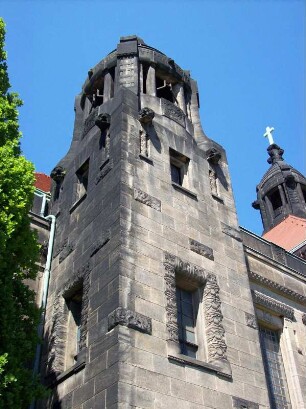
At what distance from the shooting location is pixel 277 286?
17.8 m

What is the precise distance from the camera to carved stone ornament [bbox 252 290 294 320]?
16.7 meters

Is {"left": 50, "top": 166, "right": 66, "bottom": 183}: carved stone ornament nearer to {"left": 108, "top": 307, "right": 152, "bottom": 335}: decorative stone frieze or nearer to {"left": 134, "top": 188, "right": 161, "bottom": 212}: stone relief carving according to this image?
{"left": 134, "top": 188, "right": 161, "bottom": 212}: stone relief carving

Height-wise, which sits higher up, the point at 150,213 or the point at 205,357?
the point at 150,213

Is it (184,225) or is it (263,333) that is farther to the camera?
(263,333)

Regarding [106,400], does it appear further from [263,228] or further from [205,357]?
[263,228]

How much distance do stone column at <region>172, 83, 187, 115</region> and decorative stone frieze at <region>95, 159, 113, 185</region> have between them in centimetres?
462

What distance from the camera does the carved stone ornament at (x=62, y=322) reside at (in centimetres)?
1276

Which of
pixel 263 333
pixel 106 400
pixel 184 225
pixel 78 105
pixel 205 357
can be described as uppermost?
pixel 78 105

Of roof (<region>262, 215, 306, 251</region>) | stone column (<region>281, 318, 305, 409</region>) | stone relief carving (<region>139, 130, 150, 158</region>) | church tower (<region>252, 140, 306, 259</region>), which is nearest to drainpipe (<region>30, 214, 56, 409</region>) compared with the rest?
stone relief carving (<region>139, 130, 150, 158</region>)

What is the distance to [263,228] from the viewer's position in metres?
43.3

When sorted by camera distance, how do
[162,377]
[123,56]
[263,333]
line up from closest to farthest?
[162,377], [263,333], [123,56]

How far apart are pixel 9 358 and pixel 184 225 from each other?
594 centimetres

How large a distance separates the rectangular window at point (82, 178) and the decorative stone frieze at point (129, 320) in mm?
5794

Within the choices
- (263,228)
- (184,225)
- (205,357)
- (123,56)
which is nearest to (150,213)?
(184,225)
